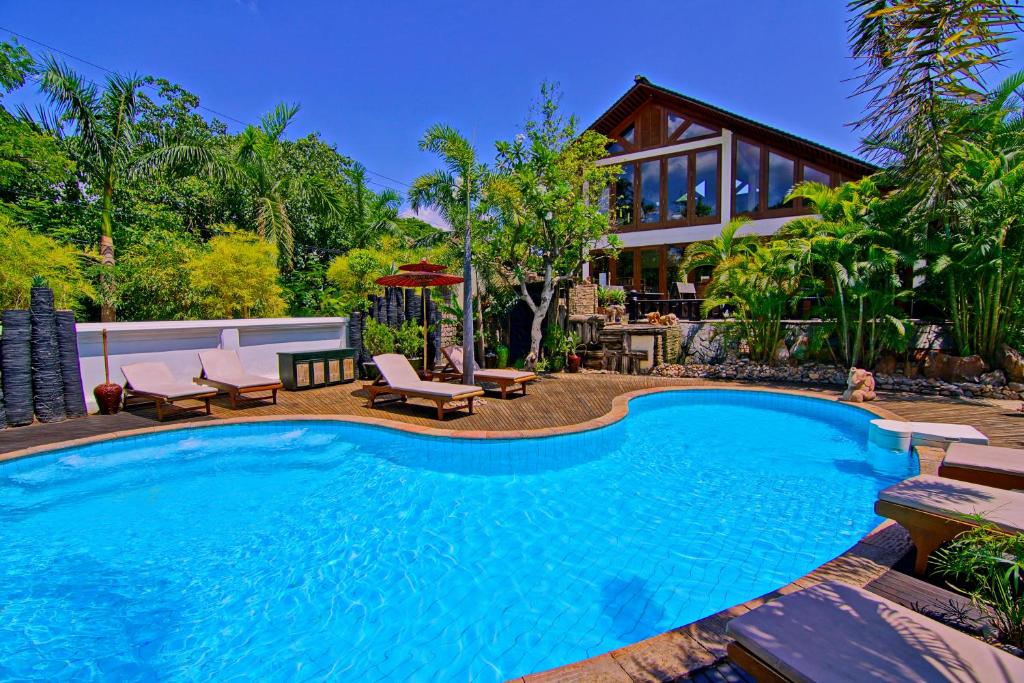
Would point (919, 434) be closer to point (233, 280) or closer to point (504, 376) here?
point (504, 376)

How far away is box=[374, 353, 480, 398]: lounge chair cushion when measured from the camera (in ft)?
28.3

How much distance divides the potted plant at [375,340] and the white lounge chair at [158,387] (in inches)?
167

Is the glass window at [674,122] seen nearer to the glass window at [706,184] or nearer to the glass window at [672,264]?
the glass window at [706,184]

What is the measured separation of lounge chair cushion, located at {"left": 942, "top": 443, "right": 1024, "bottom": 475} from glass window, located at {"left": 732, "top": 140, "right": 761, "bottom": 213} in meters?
15.3

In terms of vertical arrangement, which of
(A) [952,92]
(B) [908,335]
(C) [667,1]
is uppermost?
(C) [667,1]

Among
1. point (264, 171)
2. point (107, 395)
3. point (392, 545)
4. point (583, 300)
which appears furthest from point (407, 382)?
point (264, 171)

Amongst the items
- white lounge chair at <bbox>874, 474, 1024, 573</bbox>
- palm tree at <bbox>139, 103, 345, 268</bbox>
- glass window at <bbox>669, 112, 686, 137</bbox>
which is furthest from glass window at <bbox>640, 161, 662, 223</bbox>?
white lounge chair at <bbox>874, 474, 1024, 573</bbox>

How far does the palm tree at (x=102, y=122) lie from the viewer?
12117mm

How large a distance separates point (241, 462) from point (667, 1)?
11.8 metres

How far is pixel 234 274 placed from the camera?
1274 centimetres

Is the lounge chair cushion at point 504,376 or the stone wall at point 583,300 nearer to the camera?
the lounge chair cushion at point 504,376

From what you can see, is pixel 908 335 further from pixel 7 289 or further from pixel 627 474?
pixel 7 289

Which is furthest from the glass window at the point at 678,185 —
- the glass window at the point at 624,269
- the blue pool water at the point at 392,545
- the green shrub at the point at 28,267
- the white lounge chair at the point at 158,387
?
the green shrub at the point at 28,267

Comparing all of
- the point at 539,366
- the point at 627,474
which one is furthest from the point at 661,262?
the point at 627,474
